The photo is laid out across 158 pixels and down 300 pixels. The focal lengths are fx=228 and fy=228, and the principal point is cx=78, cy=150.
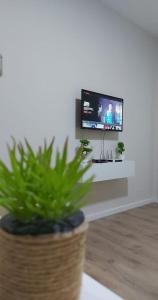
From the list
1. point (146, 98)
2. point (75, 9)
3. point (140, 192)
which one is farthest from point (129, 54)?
point (140, 192)

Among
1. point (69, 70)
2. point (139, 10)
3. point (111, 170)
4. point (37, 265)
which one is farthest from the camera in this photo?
point (139, 10)

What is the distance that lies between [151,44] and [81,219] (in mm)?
4015

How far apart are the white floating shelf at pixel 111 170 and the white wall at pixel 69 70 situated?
11.7 inches

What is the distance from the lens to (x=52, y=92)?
2551 mm

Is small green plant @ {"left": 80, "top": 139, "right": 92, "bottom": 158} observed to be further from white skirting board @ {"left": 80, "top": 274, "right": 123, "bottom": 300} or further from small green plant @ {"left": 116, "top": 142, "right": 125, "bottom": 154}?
white skirting board @ {"left": 80, "top": 274, "right": 123, "bottom": 300}

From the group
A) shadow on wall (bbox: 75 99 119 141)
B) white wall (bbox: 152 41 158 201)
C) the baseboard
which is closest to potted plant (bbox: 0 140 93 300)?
shadow on wall (bbox: 75 99 119 141)

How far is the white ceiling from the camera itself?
9.77ft

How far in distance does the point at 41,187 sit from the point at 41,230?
2.9 inches

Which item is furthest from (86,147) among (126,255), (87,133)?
(126,255)

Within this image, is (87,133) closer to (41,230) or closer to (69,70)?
(69,70)

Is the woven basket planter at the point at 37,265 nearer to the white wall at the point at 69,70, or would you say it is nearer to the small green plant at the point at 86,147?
the white wall at the point at 69,70

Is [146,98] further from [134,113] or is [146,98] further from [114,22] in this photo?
[114,22]

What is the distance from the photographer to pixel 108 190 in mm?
3240

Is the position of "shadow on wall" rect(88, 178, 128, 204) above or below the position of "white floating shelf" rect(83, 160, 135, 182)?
below
